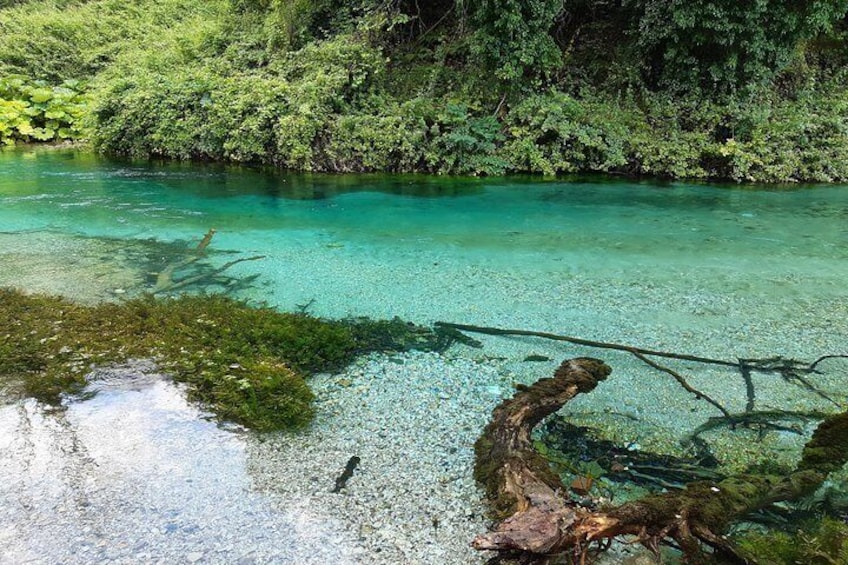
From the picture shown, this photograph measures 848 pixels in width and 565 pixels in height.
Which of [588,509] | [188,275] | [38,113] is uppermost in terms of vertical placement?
[38,113]

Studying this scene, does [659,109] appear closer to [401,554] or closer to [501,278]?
[501,278]

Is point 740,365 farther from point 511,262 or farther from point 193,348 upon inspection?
point 193,348

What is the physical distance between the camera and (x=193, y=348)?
377cm

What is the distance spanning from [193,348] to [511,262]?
3.24m

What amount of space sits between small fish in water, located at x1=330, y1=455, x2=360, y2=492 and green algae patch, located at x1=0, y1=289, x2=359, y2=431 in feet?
1.43

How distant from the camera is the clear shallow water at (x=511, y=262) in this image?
3.36 m

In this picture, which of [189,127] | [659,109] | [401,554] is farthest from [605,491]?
[189,127]

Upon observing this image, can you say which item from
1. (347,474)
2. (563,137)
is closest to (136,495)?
(347,474)

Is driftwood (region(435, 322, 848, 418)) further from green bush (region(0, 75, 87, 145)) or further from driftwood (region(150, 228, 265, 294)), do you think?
green bush (region(0, 75, 87, 145))

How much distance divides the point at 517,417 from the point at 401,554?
2.95ft

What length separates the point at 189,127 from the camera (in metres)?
12.0

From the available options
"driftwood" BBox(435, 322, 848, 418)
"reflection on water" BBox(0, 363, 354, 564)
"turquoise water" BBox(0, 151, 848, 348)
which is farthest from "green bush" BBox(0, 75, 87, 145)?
"driftwood" BBox(435, 322, 848, 418)

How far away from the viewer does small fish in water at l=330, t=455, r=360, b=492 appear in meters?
2.53

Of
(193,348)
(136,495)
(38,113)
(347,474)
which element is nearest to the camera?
(136,495)
